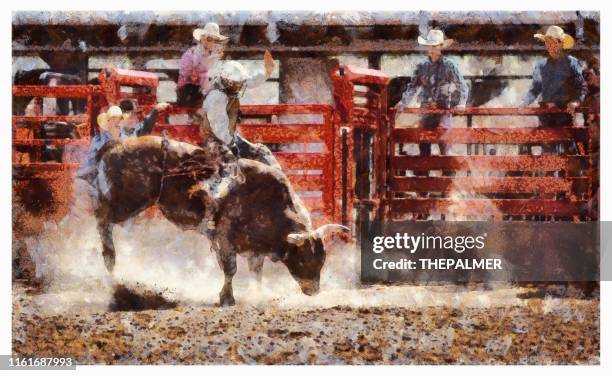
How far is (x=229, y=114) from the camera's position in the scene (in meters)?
7.16

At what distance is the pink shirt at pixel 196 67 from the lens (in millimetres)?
7223

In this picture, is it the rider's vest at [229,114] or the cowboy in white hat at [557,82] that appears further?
the cowboy in white hat at [557,82]

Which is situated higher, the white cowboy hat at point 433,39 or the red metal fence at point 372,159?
the white cowboy hat at point 433,39

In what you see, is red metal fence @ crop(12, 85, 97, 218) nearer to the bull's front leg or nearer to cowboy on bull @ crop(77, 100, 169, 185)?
cowboy on bull @ crop(77, 100, 169, 185)

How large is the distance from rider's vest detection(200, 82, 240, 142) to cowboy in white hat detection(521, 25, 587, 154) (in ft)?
8.00

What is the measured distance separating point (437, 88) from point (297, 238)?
5.73 feet

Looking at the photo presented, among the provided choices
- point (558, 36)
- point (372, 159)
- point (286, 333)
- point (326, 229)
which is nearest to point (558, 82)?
point (558, 36)

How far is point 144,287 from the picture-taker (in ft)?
23.7

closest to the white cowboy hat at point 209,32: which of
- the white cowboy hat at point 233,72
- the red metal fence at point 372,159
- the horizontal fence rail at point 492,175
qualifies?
the white cowboy hat at point 233,72

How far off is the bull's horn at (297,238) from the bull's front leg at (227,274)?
1.63 ft

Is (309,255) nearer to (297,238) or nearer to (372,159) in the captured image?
(297,238)

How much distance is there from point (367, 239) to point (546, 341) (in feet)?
5.80

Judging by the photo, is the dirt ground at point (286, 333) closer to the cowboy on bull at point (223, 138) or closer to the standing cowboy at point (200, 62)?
the cowboy on bull at point (223, 138)

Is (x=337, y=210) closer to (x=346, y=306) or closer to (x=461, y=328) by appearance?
(x=346, y=306)
